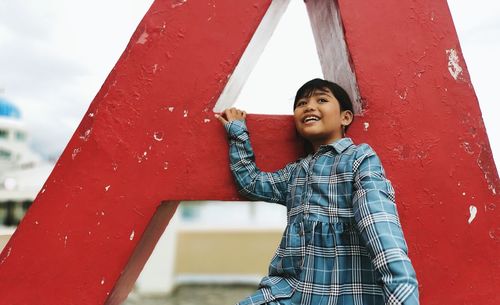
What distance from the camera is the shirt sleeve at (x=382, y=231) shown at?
1.13 m

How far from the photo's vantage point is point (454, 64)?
1.63m

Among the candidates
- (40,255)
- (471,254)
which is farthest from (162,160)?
(471,254)

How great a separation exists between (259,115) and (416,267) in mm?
696

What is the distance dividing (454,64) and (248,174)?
778 millimetres

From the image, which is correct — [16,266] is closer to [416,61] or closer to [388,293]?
[388,293]

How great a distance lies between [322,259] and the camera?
1336 mm

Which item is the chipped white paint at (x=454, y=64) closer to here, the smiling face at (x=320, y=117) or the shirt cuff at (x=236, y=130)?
the smiling face at (x=320, y=117)

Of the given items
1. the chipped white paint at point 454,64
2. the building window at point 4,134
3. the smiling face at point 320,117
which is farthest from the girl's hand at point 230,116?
the building window at point 4,134

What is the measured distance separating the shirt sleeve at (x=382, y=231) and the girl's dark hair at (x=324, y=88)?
275 millimetres

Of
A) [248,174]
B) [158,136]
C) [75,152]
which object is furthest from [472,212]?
[75,152]

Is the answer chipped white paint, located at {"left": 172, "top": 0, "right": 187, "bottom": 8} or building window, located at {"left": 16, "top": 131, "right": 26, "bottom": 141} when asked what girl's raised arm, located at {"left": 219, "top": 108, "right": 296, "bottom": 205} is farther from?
building window, located at {"left": 16, "top": 131, "right": 26, "bottom": 141}

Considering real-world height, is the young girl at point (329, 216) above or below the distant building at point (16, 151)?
below

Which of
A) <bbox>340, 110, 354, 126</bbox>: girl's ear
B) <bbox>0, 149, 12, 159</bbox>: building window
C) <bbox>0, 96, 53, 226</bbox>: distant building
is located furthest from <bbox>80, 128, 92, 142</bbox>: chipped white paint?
<bbox>0, 149, 12, 159</bbox>: building window

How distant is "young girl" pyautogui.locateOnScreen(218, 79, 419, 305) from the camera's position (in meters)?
1.21
